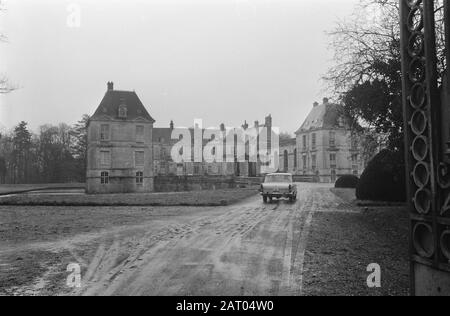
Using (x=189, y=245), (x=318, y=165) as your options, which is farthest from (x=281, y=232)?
(x=318, y=165)

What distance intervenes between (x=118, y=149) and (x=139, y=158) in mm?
2907

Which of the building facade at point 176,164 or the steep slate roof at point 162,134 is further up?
the steep slate roof at point 162,134

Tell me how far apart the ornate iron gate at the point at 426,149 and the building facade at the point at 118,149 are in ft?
145

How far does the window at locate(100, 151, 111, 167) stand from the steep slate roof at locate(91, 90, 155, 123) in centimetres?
469

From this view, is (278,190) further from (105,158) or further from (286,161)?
(286,161)

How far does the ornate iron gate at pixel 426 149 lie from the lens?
12.0 feet

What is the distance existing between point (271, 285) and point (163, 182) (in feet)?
155

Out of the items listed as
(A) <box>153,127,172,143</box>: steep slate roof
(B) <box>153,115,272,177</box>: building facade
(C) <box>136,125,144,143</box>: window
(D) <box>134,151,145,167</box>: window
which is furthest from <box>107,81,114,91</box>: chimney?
(A) <box>153,127,172,143</box>: steep slate roof

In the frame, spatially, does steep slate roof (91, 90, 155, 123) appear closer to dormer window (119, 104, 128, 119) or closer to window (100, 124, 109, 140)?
dormer window (119, 104, 128, 119)

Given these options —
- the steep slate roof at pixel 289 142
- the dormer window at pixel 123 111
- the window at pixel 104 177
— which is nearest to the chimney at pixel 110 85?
the dormer window at pixel 123 111

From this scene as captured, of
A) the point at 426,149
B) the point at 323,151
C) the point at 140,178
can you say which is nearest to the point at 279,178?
the point at 426,149

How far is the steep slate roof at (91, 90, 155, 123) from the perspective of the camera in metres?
47.0

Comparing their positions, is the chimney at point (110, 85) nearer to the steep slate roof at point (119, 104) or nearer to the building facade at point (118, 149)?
the steep slate roof at point (119, 104)

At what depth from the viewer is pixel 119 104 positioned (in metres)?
48.0
